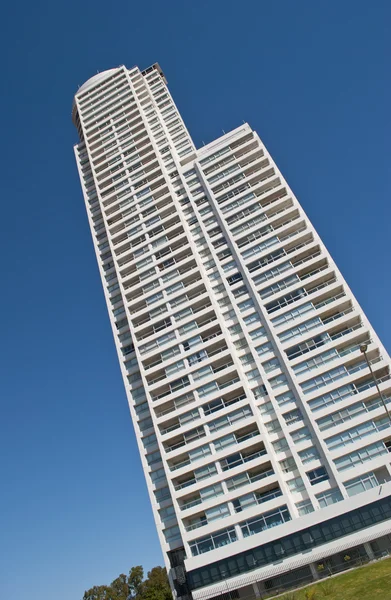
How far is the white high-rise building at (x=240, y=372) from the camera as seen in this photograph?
41719 millimetres

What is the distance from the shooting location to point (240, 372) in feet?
167

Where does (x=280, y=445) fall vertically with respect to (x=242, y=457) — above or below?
below

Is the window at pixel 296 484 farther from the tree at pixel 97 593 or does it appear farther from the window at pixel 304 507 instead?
the tree at pixel 97 593

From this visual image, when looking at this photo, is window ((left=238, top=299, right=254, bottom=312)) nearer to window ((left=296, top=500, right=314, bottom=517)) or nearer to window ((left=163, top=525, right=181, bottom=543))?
window ((left=296, top=500, right=314, bottom=517))

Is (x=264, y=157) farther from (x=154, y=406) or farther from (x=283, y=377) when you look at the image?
(x=154, y=406)

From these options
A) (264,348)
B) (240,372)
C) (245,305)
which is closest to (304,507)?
(240,372)

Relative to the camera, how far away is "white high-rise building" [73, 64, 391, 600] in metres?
41.7

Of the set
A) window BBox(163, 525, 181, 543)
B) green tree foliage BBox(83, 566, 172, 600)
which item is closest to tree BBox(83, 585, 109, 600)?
green tree foliage BBox(83, 566, 172, 600)

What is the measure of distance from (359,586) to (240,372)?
2463cm

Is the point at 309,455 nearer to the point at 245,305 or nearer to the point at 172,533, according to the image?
the point at 172,533

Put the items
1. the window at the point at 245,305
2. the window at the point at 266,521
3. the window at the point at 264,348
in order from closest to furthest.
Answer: the window at the point at 266,521 < the window at the point at 264,348 < the window at the point at 245,305

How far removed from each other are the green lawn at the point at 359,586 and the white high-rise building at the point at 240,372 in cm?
599

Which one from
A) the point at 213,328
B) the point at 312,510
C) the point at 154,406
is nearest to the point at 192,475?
the point at 154,406

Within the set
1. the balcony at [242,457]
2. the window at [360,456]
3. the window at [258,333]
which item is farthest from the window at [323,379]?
the window at [258,333]
